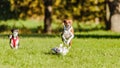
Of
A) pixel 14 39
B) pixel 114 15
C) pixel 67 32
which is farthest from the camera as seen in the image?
pixel 114 15

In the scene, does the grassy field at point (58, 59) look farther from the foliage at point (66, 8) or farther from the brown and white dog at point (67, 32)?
the foliage at point (66, 8)

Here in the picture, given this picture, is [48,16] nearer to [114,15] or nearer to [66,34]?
[114,15]

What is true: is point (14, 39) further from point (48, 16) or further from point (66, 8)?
point (66, 8)

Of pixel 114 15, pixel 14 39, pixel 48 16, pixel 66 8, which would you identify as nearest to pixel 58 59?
pixel 14 39

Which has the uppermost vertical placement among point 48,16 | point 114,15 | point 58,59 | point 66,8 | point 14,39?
point 14,39

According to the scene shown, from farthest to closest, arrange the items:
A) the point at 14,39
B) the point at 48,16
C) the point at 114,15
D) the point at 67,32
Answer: the point at 48,16
the point at 114,15
the point at 67,32
the point at 14,39

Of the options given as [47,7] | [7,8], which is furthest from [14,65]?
[7,8]

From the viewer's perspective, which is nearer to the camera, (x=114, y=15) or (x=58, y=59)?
(x=58, y=59)

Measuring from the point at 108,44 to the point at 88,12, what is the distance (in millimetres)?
31651

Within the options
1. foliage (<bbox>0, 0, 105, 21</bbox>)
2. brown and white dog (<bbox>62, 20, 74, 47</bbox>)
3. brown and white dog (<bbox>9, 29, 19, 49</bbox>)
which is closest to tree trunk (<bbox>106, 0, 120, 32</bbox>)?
foliage (<bbox>0, 0, 105, 21</bbox>)

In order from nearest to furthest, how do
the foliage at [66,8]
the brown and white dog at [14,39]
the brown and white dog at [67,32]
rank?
the brown and white dog at [14,39] → the brown and white dog at [67,32] → the foliage at [66,8]

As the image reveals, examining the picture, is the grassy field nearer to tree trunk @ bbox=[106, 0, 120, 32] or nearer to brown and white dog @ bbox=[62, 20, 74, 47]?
brown and white dog @ bbox=[62, 20, 74, 47]

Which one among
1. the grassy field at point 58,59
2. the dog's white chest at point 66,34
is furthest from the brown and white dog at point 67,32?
the grassy field at point 58,59

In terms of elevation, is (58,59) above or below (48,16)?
above
